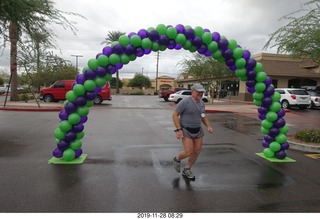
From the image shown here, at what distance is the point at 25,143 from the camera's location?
8.30 m

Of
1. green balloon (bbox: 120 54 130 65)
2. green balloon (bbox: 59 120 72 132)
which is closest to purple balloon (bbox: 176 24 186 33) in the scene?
green balloon (bbox: 120 54 130 65)

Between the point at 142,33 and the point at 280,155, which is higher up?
the point at 142,33

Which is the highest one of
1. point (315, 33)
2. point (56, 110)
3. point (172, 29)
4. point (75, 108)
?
point (315, 33)

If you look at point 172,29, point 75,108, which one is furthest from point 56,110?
point 172,29

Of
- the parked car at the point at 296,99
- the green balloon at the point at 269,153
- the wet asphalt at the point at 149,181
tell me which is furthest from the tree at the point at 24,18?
the parked car at the point at 296,99

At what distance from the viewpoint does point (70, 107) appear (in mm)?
6312

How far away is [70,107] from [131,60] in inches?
66.2

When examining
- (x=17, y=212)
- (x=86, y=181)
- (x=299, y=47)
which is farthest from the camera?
(x=299, y=47)

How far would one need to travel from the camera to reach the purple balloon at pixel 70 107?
20.7 ft

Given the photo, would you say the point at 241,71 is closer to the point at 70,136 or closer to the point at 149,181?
the point at 149,181

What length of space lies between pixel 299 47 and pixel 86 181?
30.0 ft

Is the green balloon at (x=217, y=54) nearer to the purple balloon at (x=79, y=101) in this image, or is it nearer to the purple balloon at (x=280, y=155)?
the purple balloon at (x=280, y=155)

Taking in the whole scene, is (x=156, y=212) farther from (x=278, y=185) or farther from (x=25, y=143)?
(x=25, y=143)

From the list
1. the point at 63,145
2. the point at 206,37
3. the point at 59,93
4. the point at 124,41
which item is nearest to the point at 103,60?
the point at 124,41
